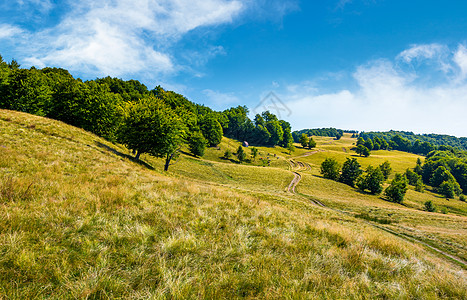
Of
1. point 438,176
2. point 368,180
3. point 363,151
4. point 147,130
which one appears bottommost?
point 368,180

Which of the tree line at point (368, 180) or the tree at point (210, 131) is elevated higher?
the tree at point (210, 131)

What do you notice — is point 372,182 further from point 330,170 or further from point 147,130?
point 147,130

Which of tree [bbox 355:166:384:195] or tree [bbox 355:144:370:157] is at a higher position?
tree [bbox 355:144:370:157]

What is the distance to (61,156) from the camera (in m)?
12.8

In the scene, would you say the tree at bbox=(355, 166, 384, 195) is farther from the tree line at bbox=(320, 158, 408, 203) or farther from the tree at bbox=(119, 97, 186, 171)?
the tree at bbox=(119, 97, 186, 171)

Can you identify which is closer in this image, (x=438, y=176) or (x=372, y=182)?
(x=372, y=182)

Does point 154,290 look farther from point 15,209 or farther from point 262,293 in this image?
point 15,209

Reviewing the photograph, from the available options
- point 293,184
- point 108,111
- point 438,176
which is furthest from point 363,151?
point 108,111

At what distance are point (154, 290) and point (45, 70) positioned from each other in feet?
361

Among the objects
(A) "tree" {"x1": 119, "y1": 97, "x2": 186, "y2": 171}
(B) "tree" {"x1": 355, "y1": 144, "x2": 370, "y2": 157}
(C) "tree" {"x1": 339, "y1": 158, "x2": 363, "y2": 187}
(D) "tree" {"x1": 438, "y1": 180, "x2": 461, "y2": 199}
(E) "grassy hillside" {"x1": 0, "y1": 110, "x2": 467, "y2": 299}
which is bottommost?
(D) "tree" {"x1": 438, "y1": 180, "x2": 461, "y2": 199}

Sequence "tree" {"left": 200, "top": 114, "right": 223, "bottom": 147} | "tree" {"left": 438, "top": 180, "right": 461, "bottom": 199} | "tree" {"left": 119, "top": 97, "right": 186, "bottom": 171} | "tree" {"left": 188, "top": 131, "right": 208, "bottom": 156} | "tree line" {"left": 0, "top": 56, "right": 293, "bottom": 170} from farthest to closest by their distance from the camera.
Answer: "tree" {"left": 438, "top": 180, "right": 461, "bottom": 199} < "tree" {"left": 200, "top": 114, "right": 223, "bottom": 147} < "tree" {"left": 188, "top": 131, "right": 208, "bottom": 156} < "tree line" {"left": 0, "top": 56, "right": 293, "bottom": 170} < "tree" {"left": 119, "top": 97, "right": 186, "bottom": 171}

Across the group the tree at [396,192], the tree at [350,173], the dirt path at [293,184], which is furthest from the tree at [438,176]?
the dirt path at [293,184]

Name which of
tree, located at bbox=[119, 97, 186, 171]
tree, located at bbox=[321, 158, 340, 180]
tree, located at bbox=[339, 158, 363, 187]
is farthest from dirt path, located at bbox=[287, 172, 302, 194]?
tree, located at bbox=[119, 97, 186, 171]

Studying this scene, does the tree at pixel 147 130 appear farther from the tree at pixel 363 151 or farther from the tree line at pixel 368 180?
the tree at pixel 363 151
